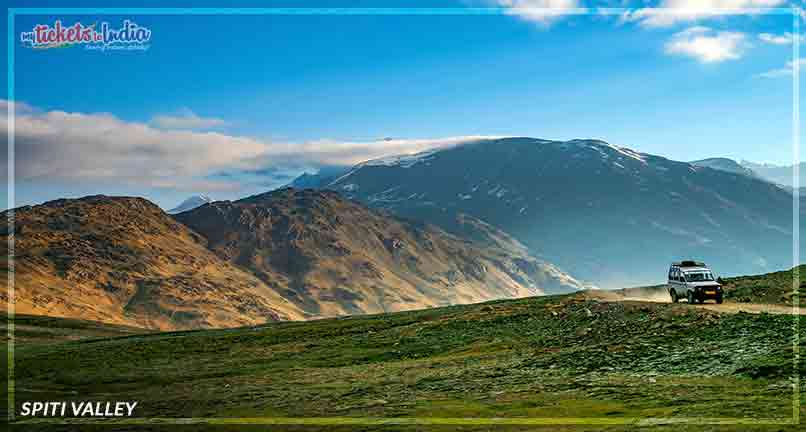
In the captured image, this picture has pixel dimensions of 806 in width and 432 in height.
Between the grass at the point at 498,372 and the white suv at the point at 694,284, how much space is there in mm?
3568

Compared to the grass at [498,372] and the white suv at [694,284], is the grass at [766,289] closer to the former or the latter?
the white suv at [694,284]

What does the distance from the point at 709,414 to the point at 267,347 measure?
72331 mm

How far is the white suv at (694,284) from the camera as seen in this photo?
61.3m

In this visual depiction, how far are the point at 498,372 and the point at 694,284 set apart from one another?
22220 millimetres

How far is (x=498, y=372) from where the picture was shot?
50.8m

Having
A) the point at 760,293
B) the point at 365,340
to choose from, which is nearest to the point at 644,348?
the point at 760,293

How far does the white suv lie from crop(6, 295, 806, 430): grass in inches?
140

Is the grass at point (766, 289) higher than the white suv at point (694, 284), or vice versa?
the white suv at point (694, 284)

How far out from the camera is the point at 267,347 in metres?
95.6

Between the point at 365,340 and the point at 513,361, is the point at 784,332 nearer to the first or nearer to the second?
the point at 513,361

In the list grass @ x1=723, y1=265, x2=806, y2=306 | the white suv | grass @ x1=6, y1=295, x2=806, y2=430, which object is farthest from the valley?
grass @ x1=723, y1=265, x2=806, y2=306

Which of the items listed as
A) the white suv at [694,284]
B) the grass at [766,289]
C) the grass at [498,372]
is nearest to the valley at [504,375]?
the grass at [498,372]

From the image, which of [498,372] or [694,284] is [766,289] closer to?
[694,284]

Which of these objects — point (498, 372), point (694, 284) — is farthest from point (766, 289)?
point (498, 372)
